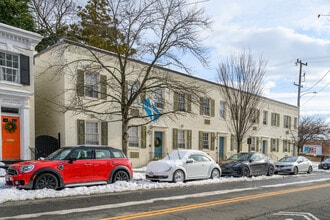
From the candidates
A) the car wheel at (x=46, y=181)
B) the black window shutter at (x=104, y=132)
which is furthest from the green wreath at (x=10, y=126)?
the car wheel at (x=46, y=181)

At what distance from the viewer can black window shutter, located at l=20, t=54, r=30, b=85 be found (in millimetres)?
16875

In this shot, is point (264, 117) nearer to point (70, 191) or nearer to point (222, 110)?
point (222, 110)

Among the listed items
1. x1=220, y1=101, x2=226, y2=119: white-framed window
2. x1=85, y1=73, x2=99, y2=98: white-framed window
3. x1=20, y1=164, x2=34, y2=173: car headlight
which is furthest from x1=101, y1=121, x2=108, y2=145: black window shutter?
x1=220, y1=101, x2=226, y2=119: white-framed window

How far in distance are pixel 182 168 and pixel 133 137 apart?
26.7 feet

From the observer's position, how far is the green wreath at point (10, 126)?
53.7 ft

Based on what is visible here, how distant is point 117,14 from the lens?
1625 centimetres

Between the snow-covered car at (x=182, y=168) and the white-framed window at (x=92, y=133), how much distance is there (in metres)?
6.09

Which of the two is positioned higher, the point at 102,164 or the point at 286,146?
A: the point at 102,164

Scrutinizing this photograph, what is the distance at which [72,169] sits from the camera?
37.8 ft

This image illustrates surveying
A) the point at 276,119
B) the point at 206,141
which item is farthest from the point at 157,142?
the point at 276,119

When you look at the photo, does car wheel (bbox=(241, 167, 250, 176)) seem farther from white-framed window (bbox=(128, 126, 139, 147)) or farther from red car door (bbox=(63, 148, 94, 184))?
red car door (bbox=(63, 148, 94, 184))

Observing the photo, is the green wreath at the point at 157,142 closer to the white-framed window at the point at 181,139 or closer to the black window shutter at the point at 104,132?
the white-framed window at the point at 181,139

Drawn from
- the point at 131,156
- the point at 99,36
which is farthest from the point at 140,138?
the point at 99,36

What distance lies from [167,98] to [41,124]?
9013 mm
